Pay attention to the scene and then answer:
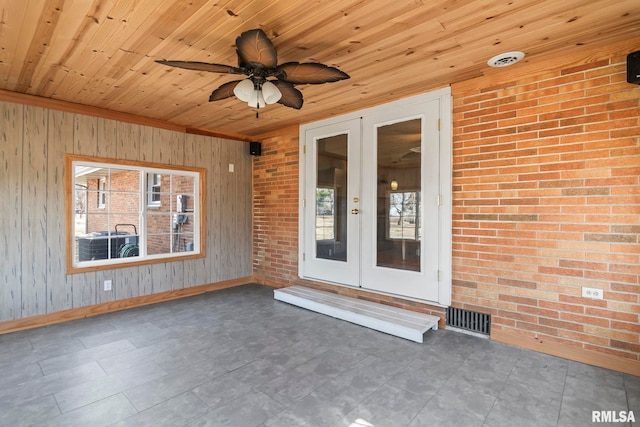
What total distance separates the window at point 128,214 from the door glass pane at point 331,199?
1805mm

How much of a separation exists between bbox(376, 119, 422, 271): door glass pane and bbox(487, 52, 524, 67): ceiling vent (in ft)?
2.88

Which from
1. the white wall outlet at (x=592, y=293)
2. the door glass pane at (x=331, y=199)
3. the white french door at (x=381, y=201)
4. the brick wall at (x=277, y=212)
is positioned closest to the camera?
A: the white wall outlet at (x=592, y=293)

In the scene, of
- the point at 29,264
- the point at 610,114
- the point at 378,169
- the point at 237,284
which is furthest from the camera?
the point at 237,284

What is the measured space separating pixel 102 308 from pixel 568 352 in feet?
15.7

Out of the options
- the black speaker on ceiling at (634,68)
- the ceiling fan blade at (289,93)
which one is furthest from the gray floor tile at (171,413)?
the black speaker on ceiling at (634,68)

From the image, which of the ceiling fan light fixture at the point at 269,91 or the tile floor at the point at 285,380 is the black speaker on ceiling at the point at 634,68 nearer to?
the tile floor at the point at 285,380

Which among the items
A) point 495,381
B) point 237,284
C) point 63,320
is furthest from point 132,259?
point 495,381

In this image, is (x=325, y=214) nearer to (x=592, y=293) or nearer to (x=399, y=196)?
(x=399, y=196)

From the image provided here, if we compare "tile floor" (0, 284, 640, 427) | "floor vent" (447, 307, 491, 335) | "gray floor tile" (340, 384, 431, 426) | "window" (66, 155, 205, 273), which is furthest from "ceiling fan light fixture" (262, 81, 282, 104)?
"window" (66, 155, 205, 273)

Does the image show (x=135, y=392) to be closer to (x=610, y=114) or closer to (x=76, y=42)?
(x=76, y=42)

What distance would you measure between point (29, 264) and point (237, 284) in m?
2.56

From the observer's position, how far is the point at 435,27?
83.5 inches

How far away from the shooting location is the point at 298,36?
7.25 ft

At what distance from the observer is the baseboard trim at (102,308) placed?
3248 mm
